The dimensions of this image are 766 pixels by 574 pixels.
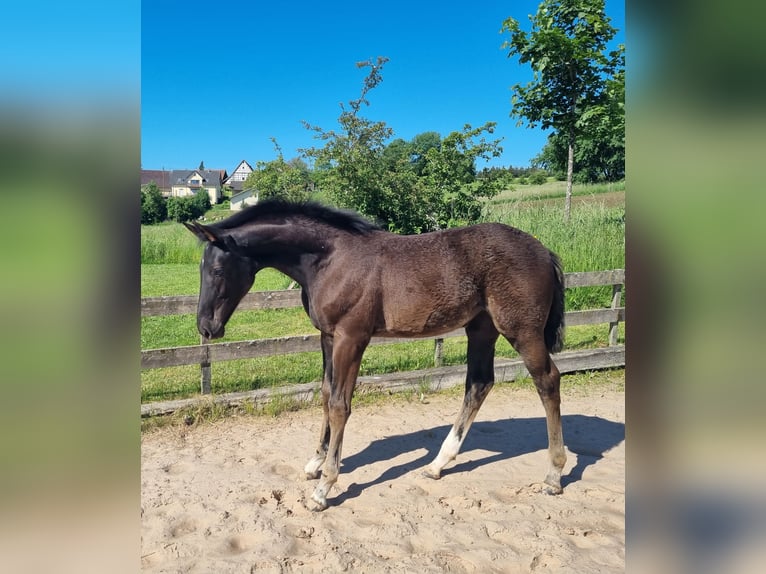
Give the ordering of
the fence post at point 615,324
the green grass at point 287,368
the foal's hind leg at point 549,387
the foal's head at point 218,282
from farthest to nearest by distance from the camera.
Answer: the fence post at point 615,324
the green grass at point 287,368
the foal's hind leg at point 549,387
the foal's head at point 218,282

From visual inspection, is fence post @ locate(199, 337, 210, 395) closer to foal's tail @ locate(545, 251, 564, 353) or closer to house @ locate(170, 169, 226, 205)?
foal's tail @ locate(545, 251, 564, 353)

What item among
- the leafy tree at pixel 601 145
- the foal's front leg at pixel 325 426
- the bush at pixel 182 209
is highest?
the leafy tree at pixel 601 145

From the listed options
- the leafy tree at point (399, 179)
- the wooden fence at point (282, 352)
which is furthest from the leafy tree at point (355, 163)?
the wooden fence at point (282, 352)

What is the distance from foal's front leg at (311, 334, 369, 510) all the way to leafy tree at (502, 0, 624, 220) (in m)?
5.88

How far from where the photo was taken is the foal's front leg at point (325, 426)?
393 cm

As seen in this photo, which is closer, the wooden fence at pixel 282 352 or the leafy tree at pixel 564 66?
the wooden fence at pixel 282 352

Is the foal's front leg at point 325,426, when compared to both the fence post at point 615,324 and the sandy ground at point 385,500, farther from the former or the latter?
the fence post at point 615,324

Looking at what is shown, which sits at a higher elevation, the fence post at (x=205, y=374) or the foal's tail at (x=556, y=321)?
the foal's tail at (x=556, y=321)

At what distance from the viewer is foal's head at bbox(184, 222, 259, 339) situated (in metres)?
3.42

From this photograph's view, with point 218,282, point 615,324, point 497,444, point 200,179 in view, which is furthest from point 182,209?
point 200,179

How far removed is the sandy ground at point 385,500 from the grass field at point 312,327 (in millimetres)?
784

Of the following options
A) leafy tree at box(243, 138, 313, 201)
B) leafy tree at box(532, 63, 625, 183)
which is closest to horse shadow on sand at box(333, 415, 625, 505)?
leafy tree at box(532, 63, 625, 183)
